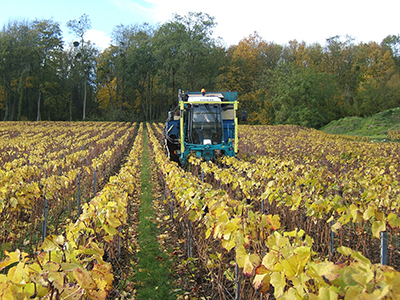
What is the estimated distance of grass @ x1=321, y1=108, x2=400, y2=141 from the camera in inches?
1321

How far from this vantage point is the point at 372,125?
117 ft

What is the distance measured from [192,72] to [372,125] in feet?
83.5

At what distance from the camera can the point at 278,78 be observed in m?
51.6

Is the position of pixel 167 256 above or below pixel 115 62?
below

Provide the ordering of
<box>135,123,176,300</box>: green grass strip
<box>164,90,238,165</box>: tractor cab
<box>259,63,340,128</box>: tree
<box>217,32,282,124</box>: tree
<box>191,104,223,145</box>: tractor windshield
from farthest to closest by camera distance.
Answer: <box>217,32,282,124</box>: tree < <box>259,63,340,128</box>: tree < <box>191,104,223,145</box>: tractor windshield < <box>164,90,238,165</box>: tractor cab < <box>135,123,176,300</box>: green grass strip

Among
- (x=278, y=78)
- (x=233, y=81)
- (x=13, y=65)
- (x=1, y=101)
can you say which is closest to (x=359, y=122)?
(x=278, y=78)

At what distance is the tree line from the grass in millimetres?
6259

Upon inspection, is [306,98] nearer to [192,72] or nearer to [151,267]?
[192,72]

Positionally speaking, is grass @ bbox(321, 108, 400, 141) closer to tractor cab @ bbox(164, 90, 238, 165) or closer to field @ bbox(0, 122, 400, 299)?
tractor cab @ bbox(164, 90, 238, 165)

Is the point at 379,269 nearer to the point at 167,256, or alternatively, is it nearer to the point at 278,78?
the point at 167,256

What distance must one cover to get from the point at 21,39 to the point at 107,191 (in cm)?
5613

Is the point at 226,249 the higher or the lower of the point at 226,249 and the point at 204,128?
the lower

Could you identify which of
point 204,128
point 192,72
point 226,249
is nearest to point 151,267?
point 226,249

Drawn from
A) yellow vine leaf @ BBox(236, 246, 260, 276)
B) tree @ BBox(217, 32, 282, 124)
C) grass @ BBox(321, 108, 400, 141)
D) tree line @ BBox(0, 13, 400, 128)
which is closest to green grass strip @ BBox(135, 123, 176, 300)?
yellow vine leaf @ BBox(236, 246, 260, 276)
